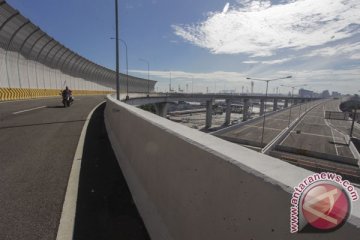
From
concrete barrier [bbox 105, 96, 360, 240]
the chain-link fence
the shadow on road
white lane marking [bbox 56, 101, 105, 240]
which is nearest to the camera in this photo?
concrete barrier [bbox 105, 96, 360, 240]

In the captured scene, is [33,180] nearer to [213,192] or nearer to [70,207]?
[70,207]

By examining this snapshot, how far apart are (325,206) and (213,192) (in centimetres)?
105

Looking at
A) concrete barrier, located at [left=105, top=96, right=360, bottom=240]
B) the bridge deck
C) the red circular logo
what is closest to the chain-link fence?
the bridge deck

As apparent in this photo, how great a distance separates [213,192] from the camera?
2.35 metres

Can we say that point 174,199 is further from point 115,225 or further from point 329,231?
point 329,231

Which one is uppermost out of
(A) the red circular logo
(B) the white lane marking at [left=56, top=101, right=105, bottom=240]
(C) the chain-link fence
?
(C) the chain-link fence

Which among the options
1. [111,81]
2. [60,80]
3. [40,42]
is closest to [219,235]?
[40,42]

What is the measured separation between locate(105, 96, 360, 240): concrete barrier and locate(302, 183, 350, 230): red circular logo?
0.17 feet

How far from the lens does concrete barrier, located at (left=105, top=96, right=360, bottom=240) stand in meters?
1.69

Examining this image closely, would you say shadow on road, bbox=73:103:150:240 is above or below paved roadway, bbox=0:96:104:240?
below

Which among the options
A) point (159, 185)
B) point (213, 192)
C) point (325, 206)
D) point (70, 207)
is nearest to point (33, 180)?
point (70, 207)

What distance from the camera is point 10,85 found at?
28.7 m

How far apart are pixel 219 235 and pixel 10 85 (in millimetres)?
33979

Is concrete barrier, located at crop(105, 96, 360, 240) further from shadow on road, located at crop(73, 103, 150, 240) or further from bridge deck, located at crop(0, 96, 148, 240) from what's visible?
bridge deck, located at crop(0, 96, 148, 240)
